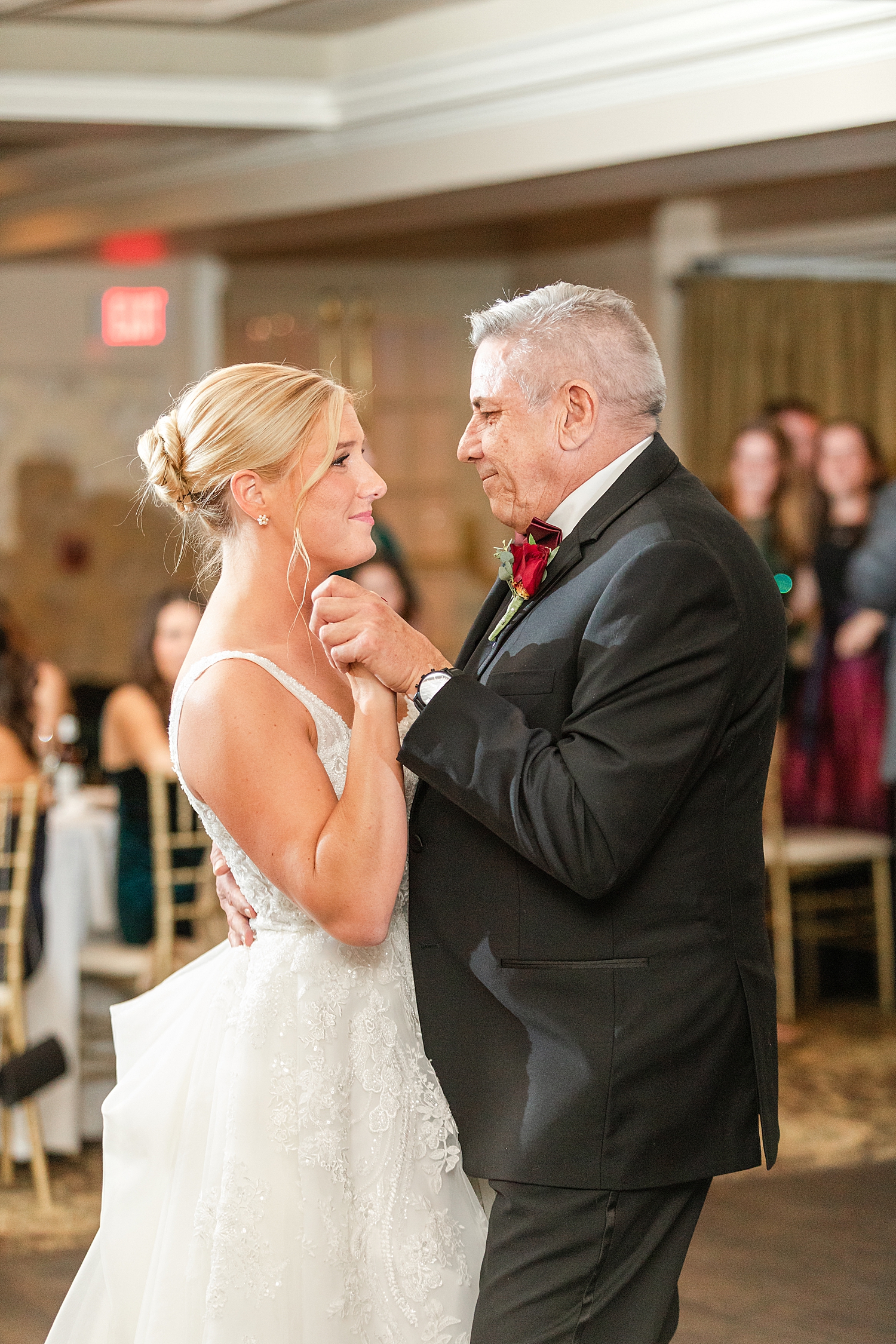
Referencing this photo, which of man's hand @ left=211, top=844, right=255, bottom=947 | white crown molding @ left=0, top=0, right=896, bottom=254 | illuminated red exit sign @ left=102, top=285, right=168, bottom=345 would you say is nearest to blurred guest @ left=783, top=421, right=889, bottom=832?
white crown molding @ left=0, top=0, right=896, bottom=254

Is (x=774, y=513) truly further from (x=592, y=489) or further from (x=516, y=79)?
(x=592, y=489)

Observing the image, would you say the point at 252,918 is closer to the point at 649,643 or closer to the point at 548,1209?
the point at 548,1209

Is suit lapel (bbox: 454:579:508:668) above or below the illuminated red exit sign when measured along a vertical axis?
below

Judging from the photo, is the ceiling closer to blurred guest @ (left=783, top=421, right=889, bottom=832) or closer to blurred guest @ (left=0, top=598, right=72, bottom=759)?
blurred guest @ (left=0, top=598, right=72, bottom=759)

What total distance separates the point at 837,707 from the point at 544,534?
4.14 metres

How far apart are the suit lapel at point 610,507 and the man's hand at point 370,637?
0.56ft

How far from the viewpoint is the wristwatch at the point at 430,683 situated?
1.79 meters

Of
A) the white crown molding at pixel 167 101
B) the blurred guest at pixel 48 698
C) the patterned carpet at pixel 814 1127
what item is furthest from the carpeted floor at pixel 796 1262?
the white crown molding at pixel 167 101

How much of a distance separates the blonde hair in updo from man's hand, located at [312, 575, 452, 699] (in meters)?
0.26

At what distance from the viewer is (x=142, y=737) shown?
15.5 feet

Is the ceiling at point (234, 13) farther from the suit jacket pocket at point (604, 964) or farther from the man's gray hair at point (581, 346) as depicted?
the suit jacket pocket at point (604, 964)

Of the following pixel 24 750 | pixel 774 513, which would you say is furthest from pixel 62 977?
pixel 774 513

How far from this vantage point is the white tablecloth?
4.40 m

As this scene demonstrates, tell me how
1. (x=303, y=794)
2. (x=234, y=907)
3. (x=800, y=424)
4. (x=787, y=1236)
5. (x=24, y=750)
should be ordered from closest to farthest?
(x=303, y=794)
(x=234, y=907)
(x=787, y=1236)
(x=24, y=750)
(x=800, y=424)
